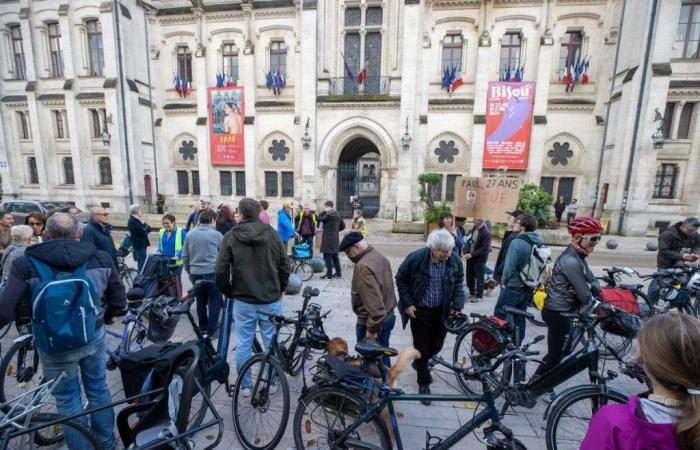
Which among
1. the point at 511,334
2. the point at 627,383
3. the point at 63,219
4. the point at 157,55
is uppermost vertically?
the point at 157,55

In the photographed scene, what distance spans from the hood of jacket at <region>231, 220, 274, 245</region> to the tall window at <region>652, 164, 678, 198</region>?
69.3 feet

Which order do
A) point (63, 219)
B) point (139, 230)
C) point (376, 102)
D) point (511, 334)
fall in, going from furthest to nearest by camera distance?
point (376, 102) → point (139, 230) → point (511, 334) → point (63, 219)

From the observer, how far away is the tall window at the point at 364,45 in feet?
59.0

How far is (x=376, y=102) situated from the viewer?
57.9 ft

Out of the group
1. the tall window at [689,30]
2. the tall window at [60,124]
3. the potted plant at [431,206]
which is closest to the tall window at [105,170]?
the tall window at [60,124]

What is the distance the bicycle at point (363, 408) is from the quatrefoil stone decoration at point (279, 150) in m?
18.4

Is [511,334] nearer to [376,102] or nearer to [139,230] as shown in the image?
[139,230]

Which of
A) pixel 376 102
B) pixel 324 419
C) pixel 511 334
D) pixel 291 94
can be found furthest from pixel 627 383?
pixel 291 94

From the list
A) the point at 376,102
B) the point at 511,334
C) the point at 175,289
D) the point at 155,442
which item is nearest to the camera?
the point at 155,442

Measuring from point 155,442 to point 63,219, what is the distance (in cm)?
185

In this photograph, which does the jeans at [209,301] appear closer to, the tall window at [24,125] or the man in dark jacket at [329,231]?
the man in dark jacket at [329,231]

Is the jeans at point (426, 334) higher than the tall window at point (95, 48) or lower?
lower

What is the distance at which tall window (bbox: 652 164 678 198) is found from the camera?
1595 centimetres

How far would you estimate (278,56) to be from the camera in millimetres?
19375
